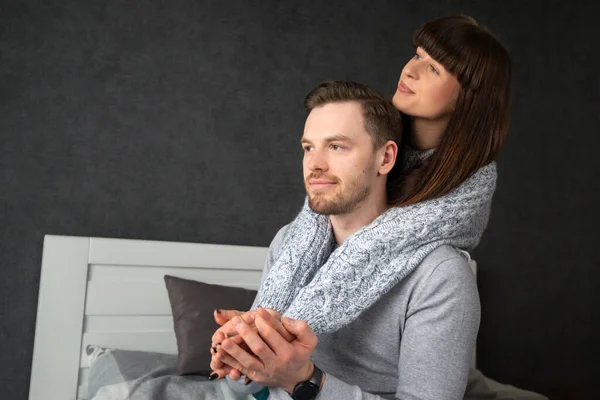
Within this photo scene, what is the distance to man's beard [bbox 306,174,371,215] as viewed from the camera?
1.39m

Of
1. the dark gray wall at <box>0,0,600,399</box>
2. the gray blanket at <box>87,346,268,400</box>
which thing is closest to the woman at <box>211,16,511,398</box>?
the gray blanket at <box>87,346,268,400</box>

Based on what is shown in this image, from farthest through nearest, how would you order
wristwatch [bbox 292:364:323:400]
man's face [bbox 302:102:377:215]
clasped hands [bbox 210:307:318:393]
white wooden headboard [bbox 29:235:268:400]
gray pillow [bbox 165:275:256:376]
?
white wooden headboard [bbox 29:235:268:400], gray pillow [bbox 165:275:256:376], man's face [bbox 302:102:377:215], wristwatch [bbox 292:364:323:400], clasped hands [bbox 210:307:318:393]

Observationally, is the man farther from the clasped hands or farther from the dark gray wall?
the dark gray wall

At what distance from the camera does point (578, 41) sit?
3.21 metres

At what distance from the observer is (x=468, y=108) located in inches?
55.1

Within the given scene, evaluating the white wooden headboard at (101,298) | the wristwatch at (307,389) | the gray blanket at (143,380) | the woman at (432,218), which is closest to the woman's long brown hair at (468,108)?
the woman at (432,218)

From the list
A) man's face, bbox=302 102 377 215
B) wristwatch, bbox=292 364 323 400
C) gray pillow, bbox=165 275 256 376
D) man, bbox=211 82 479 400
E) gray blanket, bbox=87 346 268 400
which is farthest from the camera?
gray pillow, bbox=165 275 256 376

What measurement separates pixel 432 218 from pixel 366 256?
0.58ft

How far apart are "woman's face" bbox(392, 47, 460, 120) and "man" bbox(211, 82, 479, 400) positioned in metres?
0.05

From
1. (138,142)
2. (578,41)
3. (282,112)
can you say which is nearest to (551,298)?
(578,41)

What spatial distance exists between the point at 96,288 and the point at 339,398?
138 cm

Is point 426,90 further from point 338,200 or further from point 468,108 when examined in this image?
point 338,200

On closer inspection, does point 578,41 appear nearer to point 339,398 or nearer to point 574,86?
point 574,86

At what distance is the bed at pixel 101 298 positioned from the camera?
2156 millimetres
